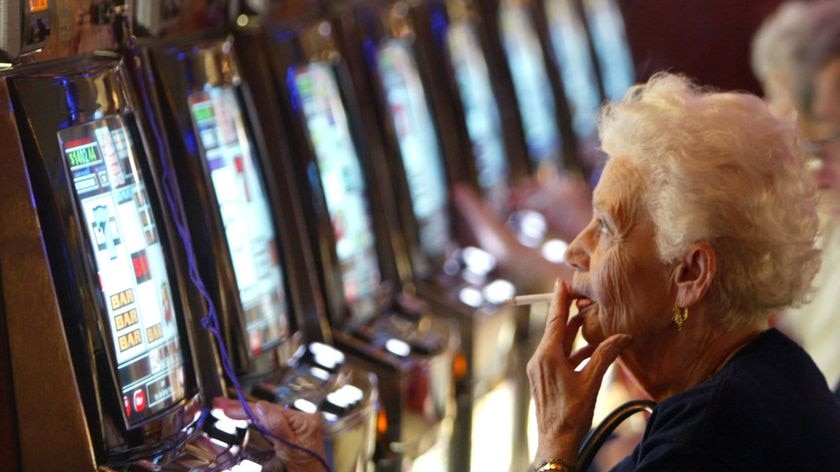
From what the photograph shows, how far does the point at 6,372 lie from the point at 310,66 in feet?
4.19

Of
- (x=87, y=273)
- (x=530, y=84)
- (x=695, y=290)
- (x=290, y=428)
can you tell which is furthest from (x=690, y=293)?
(x=530, y=84)

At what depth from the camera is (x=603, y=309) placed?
8.28ft

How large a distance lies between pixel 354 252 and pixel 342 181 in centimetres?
17

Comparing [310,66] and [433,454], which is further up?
[310,66]

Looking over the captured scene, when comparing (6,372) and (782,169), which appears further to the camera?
(782,169)

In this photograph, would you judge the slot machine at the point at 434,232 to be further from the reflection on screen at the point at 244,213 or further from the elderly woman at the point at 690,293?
the elderly woman at the point at 690,293

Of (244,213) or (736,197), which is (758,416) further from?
(244,213)

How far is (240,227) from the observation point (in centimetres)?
281

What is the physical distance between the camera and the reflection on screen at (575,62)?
5.00 metres

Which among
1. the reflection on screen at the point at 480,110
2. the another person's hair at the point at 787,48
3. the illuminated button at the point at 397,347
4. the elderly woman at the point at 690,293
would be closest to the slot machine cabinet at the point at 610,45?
the another person's hair at the point at 787,48

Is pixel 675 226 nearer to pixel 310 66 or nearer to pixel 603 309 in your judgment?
pixel 603 309

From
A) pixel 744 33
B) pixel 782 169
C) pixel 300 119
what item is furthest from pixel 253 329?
pixel 744 33

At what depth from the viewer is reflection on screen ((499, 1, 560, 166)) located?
4.59 metres

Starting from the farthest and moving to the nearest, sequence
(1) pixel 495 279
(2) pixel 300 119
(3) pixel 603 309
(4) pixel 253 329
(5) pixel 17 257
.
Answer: (1) pixel 495 279 → (2) pixel 300 119 → (4) pixel 253 329 → (3) pixel 603 309 → (5) pixel 17 257
